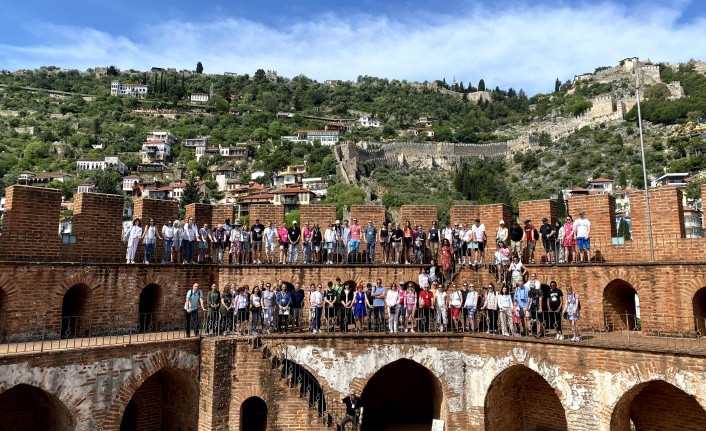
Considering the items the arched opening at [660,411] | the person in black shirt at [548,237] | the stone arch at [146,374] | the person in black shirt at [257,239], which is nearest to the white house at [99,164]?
the person in black shirt at [257,239]

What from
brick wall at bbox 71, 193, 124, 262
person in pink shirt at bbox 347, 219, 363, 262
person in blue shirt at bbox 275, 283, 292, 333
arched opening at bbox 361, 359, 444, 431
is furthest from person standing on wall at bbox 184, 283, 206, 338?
arched opening at bbox 361, 359, 444, 431

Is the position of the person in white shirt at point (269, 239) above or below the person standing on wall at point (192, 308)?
above

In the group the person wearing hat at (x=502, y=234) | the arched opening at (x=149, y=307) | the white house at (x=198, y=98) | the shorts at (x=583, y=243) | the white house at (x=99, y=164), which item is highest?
the white house at (x=198, y=98)

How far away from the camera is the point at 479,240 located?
1630cm

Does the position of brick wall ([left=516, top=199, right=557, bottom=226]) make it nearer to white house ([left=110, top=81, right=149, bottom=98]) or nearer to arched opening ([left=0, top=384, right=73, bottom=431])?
arched opening ([left=0, top=384, right=73, bottom=431])

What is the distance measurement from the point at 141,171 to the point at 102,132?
2752 cm

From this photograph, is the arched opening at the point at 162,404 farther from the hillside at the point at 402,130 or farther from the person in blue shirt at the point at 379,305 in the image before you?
the hillside at the point at 402,130

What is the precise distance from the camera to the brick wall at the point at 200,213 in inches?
680

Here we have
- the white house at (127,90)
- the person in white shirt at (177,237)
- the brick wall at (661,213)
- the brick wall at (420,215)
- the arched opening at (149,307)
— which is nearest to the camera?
the brick wall at (661,213)

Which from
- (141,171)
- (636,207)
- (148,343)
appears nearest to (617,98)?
(141,171)

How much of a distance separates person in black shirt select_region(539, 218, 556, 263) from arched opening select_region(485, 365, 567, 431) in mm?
3603

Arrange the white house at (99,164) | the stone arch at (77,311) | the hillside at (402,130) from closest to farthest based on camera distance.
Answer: the stone arch at (77,311)
the hillside at (402,130)
the white house at (99,164)

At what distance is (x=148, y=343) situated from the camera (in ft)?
42.2

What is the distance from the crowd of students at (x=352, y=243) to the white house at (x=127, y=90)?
602 feet
